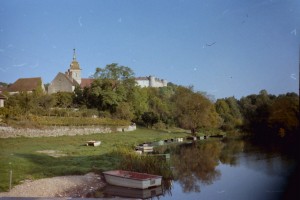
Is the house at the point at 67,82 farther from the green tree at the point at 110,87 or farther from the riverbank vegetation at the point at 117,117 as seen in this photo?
the green tree at the point at 110,87

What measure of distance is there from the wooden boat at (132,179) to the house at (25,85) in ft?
41.6

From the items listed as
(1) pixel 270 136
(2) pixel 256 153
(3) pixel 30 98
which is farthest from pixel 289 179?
(3) pixel 30 98

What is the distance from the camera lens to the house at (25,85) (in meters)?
22.7

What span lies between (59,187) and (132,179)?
2251 millimetres

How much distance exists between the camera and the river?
11344 millimetres

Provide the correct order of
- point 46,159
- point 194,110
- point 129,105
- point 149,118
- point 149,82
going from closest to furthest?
point 46,159 < point 129,105 < point 194,110 < point 149,118 < point 149,82

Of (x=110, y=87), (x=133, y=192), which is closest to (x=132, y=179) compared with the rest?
(x=133, y=192)

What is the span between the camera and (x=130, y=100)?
32.5 metres

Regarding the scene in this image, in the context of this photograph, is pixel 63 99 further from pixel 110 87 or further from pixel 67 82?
pixel 110 87

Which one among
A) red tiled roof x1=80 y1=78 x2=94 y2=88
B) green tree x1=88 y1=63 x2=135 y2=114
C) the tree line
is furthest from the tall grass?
red tiled roof x1=80 y1=78 x2=94 y2=88

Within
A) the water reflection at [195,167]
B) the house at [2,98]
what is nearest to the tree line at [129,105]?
the house at [2,98]

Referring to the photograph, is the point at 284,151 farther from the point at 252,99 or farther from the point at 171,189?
the point at 171,189

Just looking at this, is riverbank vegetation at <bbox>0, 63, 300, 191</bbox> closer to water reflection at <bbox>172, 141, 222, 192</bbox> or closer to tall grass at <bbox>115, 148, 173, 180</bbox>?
tall grass at <bbox>115, 148, 173, 180</bbox>

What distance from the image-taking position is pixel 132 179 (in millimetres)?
11422
